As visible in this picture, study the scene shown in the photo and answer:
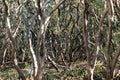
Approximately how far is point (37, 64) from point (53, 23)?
9.86 metres

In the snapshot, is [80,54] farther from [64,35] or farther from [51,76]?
[51,76]

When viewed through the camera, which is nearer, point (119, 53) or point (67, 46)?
point (119, 53)

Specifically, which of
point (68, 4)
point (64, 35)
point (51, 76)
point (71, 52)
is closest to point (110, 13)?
point (51, 76)

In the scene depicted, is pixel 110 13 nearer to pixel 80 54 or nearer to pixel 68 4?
pixel 68 4

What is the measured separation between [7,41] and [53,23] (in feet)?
25.7

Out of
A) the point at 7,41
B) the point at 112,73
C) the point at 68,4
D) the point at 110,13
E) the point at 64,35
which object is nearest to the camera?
the point at 110,13

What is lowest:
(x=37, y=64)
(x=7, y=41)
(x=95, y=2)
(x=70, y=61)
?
(x=70, y=61)

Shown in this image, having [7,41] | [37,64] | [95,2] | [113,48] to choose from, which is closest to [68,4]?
[95,2]

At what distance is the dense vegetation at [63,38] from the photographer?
8.76 metres

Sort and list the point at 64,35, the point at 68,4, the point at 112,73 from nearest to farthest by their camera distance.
→ the point at 112,73 < the point at 68,4 < the point at 64,35

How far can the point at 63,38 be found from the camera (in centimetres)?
1898

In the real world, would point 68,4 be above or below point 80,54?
above

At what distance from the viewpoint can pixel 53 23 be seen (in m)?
18.7

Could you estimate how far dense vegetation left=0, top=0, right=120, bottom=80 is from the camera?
8.76 m
